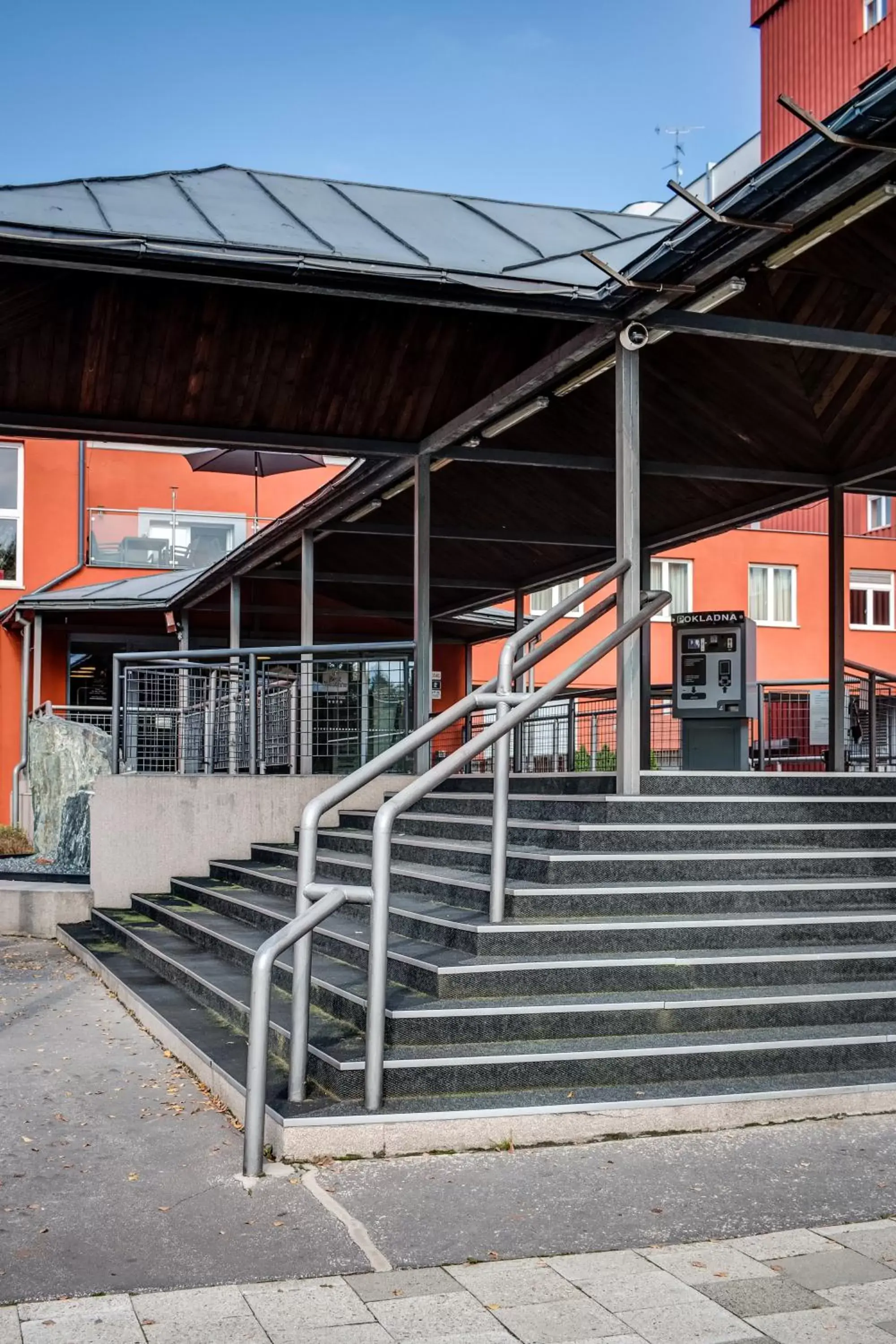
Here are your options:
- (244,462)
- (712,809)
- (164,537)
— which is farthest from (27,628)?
(712,809)

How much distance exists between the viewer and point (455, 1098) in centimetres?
478

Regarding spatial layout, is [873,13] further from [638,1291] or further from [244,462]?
[638,1291]

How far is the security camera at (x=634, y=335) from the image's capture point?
709 cm

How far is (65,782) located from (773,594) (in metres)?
17.1

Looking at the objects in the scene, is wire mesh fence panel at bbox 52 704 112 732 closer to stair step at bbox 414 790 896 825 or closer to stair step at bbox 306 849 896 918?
stair step at bbox 414 790 896 825

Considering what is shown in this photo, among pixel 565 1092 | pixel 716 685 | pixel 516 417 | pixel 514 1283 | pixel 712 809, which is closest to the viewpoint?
pixel 514 1283

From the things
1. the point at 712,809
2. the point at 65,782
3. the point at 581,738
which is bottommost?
the point at 65,782

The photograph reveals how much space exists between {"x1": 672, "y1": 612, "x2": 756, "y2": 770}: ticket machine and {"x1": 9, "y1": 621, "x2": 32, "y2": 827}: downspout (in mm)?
11315

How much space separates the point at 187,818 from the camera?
10.3m

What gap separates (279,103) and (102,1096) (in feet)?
59.2

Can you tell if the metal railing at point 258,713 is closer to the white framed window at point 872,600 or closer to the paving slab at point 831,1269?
the paving slab at point 831,1269

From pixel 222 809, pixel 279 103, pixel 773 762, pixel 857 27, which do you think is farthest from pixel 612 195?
pixel 222 809

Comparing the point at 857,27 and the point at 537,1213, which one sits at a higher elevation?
the point at 857,27

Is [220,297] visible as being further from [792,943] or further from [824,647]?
[824,647]
